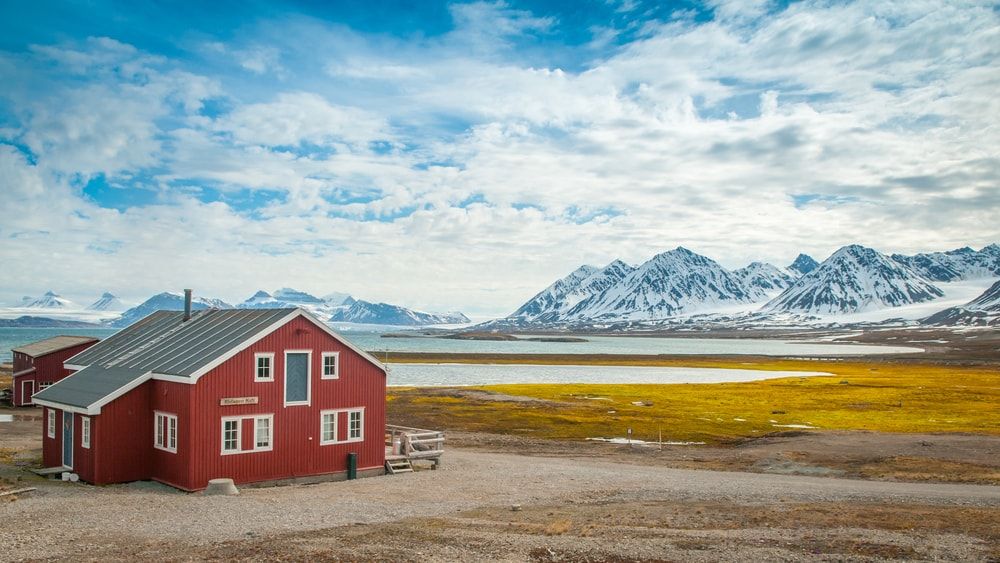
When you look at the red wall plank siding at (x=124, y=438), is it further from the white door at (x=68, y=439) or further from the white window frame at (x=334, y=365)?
the white window frame at (x=334, y=365)

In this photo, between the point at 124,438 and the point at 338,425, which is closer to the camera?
the point at 124,438

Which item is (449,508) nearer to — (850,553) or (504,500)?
(504,500)

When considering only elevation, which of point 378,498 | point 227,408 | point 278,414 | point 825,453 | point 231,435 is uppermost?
point 227,408

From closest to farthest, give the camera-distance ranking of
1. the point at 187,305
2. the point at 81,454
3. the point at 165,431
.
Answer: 1. the point at 165,431
2. the point at 81,454
3. the point at 187,305

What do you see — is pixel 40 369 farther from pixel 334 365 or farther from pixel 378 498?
pixel 378 498

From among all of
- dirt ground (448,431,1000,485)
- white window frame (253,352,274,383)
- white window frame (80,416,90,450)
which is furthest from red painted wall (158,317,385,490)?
dirt ground (448,431,1000,485)

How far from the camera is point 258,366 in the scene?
36.0 m

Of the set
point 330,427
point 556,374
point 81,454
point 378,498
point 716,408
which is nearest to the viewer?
point 378,498

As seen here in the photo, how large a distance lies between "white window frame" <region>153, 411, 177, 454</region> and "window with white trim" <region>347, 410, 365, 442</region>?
323 inches

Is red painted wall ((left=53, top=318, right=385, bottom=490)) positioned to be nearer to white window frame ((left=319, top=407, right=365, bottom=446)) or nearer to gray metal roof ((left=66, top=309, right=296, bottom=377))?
white window frame ((left=319, top=407, right=365, bottom=446))

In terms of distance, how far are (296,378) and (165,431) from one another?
19.9 feet

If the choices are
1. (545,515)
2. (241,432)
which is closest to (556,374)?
(241,432)

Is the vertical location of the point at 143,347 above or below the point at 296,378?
above

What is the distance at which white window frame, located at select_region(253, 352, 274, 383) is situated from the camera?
35.8 metres
